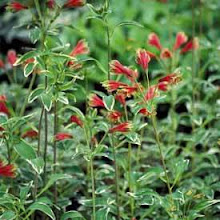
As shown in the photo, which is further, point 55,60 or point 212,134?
point 212,134

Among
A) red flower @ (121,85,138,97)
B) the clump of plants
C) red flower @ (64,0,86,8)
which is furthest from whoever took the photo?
red flower @ (64,0,86,8)

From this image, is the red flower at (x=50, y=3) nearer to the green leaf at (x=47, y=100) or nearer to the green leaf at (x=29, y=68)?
the green leaf at (x=29, y=68)

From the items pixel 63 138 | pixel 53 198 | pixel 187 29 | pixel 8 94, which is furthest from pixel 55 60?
pixel 187 29

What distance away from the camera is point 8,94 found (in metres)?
3.08

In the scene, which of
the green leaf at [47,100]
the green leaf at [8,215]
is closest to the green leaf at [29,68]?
the green leaf at [47,100]

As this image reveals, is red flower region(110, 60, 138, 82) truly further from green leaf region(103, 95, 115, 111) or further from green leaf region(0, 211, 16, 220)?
green leaf region(0, 211, 16, 220)

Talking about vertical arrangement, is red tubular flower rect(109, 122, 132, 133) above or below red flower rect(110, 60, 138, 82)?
below

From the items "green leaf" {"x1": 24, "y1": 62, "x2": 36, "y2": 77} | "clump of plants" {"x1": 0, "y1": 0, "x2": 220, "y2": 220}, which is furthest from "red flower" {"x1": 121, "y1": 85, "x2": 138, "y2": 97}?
"green leaf" {"x1": 24, "y1": 62, "x2": 36, "y2": 77}

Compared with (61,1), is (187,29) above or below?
below

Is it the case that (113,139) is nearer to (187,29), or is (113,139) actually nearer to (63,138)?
(63,138)

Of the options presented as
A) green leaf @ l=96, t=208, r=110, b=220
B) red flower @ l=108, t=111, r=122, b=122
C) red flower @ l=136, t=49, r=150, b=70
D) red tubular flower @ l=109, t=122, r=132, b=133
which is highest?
red flower @ l=136, t=49, r=150, b=70

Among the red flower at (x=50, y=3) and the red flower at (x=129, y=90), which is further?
the red flower at (x=50, y=3)

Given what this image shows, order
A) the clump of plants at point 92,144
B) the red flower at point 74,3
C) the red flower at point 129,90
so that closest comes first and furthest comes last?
1. the red flower at point 129,90
2. the clump of plants at point 92,144
3. the red flower at point 74,3

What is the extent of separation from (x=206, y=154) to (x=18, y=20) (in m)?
2.61
